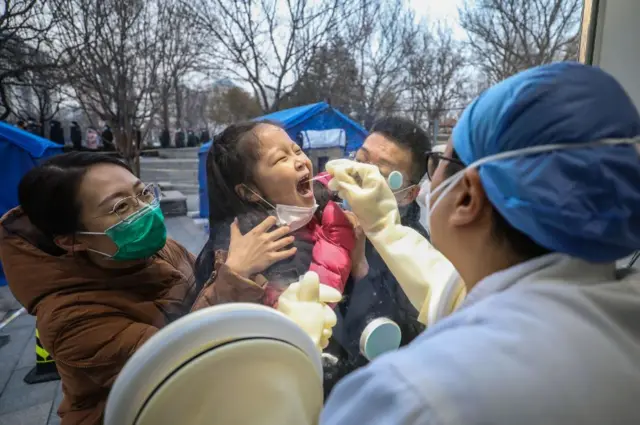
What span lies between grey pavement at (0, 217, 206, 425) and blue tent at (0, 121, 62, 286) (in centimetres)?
27

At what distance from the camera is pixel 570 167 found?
47 cm

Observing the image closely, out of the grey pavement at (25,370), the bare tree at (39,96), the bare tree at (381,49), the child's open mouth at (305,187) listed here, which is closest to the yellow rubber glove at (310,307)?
the child's open mouth at (305,187)

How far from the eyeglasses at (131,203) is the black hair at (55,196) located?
0.07 m

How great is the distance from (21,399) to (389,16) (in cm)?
144

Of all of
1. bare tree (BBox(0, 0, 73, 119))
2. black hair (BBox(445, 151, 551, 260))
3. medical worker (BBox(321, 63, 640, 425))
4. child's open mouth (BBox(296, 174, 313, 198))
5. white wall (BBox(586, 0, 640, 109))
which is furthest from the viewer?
white wall (BBox(586, 0, 640, 109))

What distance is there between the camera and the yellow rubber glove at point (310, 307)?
76 centimetres

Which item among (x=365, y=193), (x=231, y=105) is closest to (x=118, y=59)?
(x=231, y=105)

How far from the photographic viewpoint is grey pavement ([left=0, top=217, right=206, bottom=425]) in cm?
103

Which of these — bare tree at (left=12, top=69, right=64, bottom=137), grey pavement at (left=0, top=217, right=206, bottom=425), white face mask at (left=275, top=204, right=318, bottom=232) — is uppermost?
bare tree at (left=12, top=69, right=64, bottom=137)

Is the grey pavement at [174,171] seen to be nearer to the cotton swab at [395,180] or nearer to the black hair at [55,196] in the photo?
the black hair at [55,196]

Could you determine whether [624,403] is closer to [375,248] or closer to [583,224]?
[583,224]

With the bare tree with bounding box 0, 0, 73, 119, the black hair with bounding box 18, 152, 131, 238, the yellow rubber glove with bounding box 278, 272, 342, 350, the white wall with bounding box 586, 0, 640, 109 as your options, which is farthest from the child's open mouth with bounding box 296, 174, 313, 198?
the white wall with bounding box 586, 0, 640, 109

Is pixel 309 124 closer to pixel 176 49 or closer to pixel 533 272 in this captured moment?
pixel 176 49

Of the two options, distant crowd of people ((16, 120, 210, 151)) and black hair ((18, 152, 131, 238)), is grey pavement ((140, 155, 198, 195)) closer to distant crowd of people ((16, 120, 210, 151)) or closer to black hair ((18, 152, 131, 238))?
distant crowd of people ((16, 120, 210, 151))
